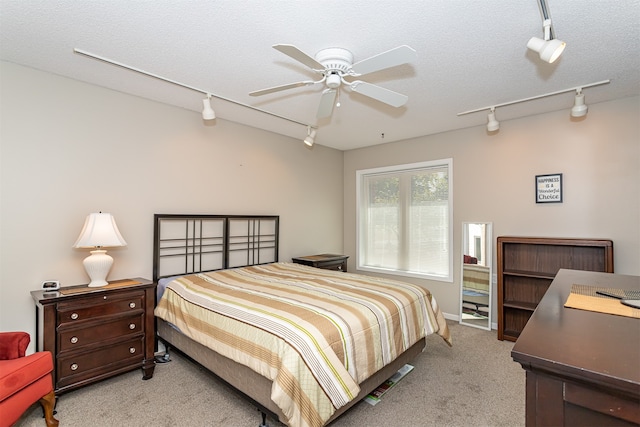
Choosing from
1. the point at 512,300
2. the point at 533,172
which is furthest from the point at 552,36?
the point at 512,300

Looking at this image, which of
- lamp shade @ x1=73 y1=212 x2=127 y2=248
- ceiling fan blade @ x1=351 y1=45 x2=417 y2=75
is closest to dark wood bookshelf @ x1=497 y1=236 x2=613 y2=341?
ceiling fan blade @ x1=351 y1=45 x2=417 y2=75

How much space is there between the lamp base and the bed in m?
0.54

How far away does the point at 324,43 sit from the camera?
2209mm

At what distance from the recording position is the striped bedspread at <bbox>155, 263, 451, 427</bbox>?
1.76 metres

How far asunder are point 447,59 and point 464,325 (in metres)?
3.31

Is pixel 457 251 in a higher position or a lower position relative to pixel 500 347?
higher

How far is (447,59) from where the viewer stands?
96.3 inches

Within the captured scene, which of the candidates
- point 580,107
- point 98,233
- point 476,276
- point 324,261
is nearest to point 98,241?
point 98,233

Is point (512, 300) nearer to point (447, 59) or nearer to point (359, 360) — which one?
point (359, 360)

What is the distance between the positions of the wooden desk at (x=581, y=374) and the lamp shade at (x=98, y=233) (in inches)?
115

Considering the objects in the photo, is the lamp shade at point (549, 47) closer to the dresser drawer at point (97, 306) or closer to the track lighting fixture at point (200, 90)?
the track lighting fixture at point (200, 90)

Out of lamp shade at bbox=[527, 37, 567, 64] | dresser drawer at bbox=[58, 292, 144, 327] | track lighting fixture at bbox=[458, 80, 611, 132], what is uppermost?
track lighting fixture at bbox=[458, 80, 611, 132]

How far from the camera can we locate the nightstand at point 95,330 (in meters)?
2.35

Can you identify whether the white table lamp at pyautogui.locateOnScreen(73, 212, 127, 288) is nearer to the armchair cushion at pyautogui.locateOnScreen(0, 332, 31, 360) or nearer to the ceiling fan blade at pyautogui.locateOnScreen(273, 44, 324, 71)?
the armchair cushion at pyautogui.locateOnScreen(0, 332, 31, 360)
